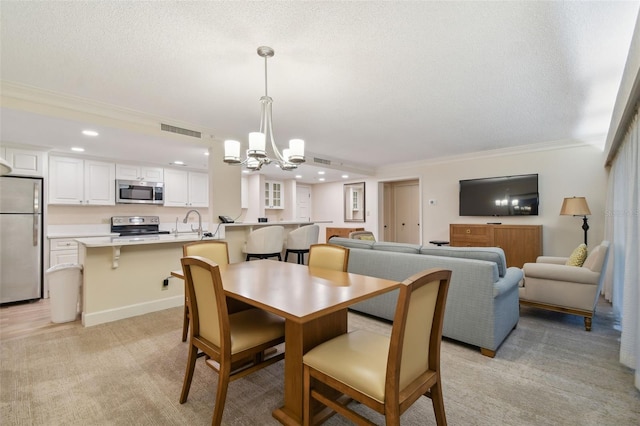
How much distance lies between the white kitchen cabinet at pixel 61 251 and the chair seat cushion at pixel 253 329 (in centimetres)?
403

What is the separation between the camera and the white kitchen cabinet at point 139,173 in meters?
5.32

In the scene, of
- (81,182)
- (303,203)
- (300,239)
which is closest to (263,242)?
(300,239)

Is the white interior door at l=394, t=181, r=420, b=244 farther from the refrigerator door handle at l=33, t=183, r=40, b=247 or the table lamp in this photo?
the refrigerator door handle at l=33, t=183, r=40, b=247

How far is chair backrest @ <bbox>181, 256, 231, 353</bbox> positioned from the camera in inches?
59.0

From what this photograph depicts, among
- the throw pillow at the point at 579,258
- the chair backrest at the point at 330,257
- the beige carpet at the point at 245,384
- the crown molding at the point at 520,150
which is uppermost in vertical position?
the crown molding at the point at 520,150

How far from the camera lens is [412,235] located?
7.74 metres

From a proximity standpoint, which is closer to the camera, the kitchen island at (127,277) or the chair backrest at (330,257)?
the chair backrest at (330,257)

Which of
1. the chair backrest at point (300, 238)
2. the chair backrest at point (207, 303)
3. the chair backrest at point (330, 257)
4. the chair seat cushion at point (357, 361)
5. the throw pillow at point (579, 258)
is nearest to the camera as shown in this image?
the chair seat cushion at point (357, 361)

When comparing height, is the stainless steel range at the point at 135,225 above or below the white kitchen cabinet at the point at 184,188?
below

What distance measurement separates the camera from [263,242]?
13.1ft

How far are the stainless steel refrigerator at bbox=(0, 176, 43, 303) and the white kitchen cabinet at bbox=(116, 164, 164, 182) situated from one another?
135 cm

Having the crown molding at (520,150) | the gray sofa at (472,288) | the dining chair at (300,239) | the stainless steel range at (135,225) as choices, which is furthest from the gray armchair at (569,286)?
the stainless steel range at (135,225)

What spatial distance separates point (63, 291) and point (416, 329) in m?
3.70

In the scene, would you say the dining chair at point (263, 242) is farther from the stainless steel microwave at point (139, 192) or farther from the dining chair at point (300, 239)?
the stainless steel microwave at point (139, 192)
